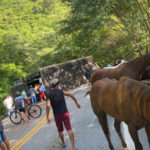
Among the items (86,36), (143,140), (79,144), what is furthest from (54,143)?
(86,36)

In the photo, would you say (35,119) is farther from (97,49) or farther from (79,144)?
(97,49)

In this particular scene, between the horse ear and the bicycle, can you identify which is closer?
the horse ear

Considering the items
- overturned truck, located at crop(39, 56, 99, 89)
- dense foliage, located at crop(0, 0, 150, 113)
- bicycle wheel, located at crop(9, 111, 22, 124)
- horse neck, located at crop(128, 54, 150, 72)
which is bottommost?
bicycle wheel, located at crop(9, 111, 22, 124)

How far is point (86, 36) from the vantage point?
91.5ft

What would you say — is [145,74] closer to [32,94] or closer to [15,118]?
[15,118]

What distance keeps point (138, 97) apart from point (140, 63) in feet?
9.83

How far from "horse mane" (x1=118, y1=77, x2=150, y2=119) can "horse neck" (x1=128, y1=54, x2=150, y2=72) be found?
252 cm

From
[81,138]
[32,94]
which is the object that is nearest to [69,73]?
[32,94]

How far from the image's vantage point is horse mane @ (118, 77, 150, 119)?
10.9 feet

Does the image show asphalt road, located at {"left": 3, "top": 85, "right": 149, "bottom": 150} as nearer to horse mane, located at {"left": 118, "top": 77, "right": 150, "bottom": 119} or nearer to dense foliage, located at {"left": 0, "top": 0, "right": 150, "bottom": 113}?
horse mane, located at {"left": 118, "top": 77, "right": 150, "bottom": 119}

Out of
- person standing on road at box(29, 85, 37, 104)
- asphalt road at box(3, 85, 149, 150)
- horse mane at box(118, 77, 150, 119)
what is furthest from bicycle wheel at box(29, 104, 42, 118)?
horse mane at box(118, 77, 150, 119)

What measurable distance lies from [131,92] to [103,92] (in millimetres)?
1020

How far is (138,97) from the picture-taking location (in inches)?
136

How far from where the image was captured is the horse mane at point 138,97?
10.9 ft
